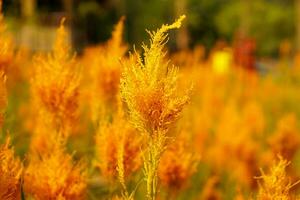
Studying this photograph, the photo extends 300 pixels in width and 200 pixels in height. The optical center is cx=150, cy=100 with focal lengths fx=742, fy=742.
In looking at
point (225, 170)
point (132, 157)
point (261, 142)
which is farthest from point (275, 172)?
point (261, 142)

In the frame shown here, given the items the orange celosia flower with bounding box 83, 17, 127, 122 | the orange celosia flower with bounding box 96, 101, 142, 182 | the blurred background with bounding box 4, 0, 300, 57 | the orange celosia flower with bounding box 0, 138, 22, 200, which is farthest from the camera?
the blurred background with bounding box 4, 0, 300, 57

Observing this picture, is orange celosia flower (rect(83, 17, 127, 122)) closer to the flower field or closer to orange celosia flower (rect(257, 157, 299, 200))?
the flower field

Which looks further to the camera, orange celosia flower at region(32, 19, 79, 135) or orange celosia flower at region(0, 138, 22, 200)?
orange celosia flower at region(32, 19, 79, 135)

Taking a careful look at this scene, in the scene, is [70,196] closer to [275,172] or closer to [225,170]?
[275,172]

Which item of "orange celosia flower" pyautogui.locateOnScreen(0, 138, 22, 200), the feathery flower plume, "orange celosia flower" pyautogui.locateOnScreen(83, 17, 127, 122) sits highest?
"orange celosia flower" pyautogui.locateOnScreen(83, 17, 127, 122)

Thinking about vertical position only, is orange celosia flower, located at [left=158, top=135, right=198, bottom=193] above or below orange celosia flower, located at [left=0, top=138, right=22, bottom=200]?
below

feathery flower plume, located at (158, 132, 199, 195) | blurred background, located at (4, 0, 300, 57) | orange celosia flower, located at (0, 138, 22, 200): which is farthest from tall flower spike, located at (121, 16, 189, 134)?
blurred background, located at (4, 0, 300, 57)

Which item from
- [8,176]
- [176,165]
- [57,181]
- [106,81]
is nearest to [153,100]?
[8,176]
